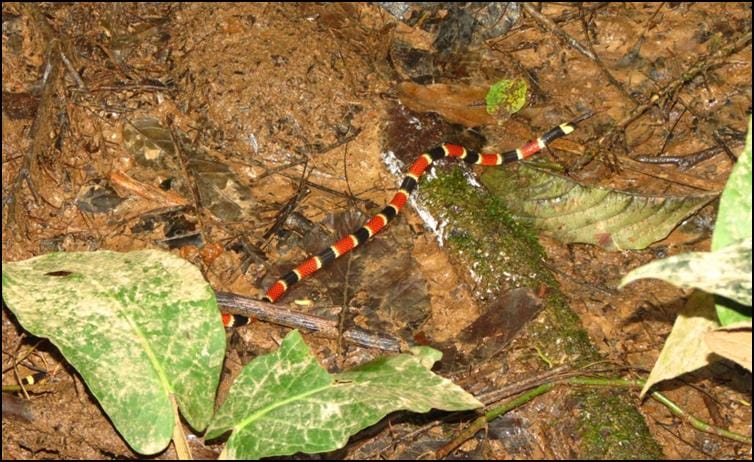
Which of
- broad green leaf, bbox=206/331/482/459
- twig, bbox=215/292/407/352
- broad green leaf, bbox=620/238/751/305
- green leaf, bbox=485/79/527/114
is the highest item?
broad green leaf, bbox=620/238/751/305

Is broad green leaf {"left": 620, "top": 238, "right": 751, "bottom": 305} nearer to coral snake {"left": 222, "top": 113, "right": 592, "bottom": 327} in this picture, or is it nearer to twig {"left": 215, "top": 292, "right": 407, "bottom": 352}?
twig {"left": 215, "top": 292, "right": 407, "bottom": 352}

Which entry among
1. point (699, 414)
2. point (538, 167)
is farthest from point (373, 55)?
point (699, 414)

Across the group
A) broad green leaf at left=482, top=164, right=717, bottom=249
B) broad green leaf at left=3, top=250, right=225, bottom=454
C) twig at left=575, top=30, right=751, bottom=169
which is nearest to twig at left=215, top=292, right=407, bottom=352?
broad green leaf at left=3, top=250, right=225, bottom=454

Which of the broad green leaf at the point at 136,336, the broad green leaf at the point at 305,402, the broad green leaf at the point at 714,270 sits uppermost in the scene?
the broad green leaf at the point at 714,270

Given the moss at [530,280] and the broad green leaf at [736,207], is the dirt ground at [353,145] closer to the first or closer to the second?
the moss at [530,280]

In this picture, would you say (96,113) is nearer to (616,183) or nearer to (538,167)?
(538,167)

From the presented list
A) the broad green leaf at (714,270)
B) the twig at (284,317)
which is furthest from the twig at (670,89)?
the broad green leaf at (714,270)

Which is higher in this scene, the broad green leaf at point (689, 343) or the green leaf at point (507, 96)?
the broad green leaf at point (689, 343)
